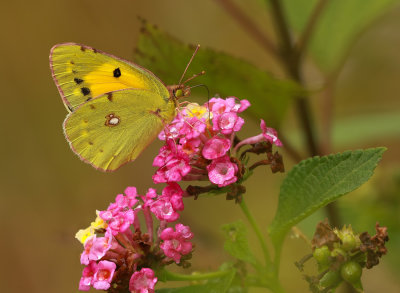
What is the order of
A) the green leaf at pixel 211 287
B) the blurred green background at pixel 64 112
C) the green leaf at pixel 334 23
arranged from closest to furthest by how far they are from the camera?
the green leaf at pixel 211 287 → the green leaf at pixel 334 23 → the blurred green background at pixel 64 112

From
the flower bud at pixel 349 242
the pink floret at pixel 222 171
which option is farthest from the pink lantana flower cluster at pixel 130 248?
the flower bud at pixel 349 242

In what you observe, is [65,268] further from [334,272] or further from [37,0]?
[334,272]

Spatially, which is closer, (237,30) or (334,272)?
(334,272)

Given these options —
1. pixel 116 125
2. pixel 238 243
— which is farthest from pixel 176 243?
pixel 116 125

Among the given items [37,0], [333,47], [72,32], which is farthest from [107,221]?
[37,0]

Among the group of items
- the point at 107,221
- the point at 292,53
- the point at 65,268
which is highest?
the point at 292,53

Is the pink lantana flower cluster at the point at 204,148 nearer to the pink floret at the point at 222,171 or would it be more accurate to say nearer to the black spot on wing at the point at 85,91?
the pink floret at the point at 222,171
